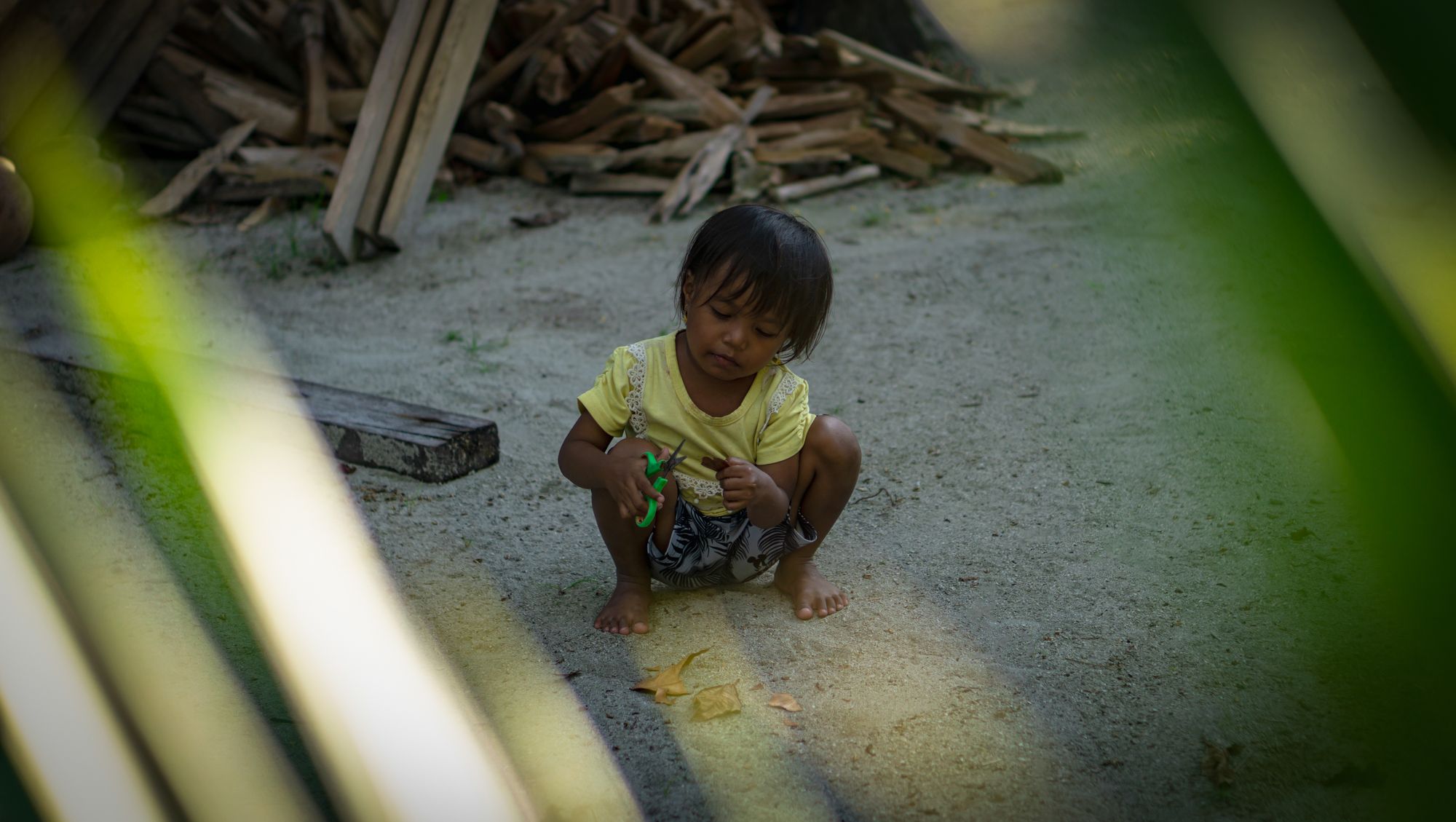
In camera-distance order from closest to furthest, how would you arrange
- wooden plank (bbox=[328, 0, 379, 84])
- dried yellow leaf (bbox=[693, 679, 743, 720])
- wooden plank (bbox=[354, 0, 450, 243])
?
dried yellow leaf (bbox=[693, 679, 743, 720]) → wooden plank (bbox=[354, 0, 450, 243]) → wooden plank (bbox=[328, 0, 379, 84])

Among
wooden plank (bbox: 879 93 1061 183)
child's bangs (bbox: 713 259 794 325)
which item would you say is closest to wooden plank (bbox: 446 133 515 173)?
wooden plank (bbox: 879 93 1061 183)

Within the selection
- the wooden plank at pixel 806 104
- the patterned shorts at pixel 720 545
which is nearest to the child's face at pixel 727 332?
the patterned shorts at pixel 720 545

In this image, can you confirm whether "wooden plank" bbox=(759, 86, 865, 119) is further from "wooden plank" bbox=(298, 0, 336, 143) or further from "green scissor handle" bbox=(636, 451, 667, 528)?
"green scissor handle" bbox=(636, 451, 667, 528)

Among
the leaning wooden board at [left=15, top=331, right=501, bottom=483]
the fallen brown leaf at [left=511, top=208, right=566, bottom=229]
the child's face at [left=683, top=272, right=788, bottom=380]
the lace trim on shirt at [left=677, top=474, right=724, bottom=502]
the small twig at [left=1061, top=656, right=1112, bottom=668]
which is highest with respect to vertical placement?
the child's face at [left=683, top=272, right=788, bottom=380]

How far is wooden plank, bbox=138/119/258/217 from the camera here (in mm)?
6262

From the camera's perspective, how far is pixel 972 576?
2.84m

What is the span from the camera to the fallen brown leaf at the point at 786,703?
228 cm

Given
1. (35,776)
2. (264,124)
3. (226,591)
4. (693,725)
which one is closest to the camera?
(35,776)

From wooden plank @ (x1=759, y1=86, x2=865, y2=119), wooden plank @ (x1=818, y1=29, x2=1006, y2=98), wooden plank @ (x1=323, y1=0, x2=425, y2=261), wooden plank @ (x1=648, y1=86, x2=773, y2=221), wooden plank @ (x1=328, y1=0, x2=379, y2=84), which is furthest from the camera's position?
wooden plank @ (x1=818, y1=29, x2=1006, y2=98)

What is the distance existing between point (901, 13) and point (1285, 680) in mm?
8396

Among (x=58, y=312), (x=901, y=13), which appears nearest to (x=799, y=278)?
(x=58, y=312)

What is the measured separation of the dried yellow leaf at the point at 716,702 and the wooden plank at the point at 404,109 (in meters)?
4.16

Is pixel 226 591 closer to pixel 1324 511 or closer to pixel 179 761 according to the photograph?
pixel 179 761

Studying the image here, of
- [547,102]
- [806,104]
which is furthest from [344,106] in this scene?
[806,104]
